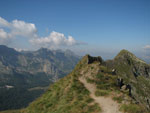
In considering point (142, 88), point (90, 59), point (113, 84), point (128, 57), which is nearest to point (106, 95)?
point (113, 84)

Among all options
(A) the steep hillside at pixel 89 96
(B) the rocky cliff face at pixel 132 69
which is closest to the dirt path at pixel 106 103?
(A) the steep hillside at pixel 89 96

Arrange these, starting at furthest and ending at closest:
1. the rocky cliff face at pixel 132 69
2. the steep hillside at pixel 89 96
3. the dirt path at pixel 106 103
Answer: the rocky cliff face at pixel 132 69, the steep hillside at pixel 89 96, the dirt path at pixel 106 103

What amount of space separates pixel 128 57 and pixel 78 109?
79.8 m

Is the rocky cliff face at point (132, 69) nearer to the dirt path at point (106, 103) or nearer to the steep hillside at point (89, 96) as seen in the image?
the steep hillside at point (89, 96)

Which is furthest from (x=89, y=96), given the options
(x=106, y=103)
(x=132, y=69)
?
(x=132, y=69)

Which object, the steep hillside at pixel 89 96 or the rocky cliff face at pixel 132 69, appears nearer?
the steep hillside at pixel 89 96

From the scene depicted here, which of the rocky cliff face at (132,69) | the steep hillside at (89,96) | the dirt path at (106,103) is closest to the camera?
the dirt path at (106,103)

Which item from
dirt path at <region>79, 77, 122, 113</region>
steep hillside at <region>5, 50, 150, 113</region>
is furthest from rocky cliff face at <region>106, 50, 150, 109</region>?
dirt path at <region>79, 77, 122, 113</region>

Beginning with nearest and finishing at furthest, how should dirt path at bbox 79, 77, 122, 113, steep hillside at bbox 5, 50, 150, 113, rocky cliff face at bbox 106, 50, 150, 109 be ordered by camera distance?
dirt path at bbox 79, 77, 122, 113, steep hillside at bbox 5, 50, 150, 113, rocky cliff face at bbox 106, 50, 150, 109

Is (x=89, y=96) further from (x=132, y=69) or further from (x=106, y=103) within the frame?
(x=132, y=69)

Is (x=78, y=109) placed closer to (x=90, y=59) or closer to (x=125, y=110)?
(x=125, y=110)

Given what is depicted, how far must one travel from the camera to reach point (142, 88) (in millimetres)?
71562

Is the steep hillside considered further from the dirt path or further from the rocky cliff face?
the rocky cliff face

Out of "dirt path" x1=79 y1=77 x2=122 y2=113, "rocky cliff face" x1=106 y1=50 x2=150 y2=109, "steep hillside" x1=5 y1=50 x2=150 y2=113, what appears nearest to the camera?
"dirt path" x1=79 y1=77 x2=122 y2=113
